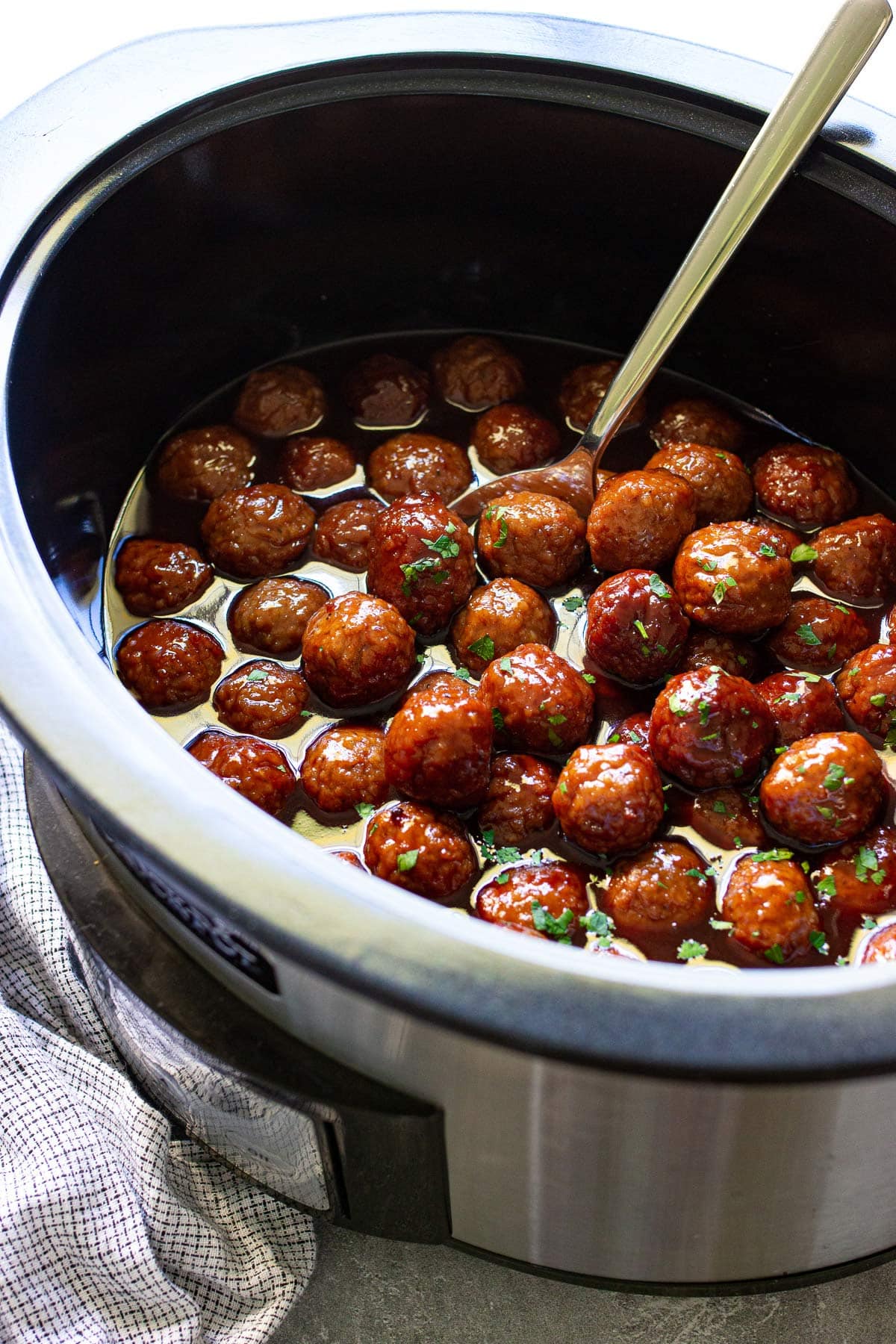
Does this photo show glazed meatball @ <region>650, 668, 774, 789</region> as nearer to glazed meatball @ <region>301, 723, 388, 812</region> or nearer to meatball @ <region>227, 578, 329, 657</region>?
glazed meatball @ <region>301, 723, 388, 812</region>

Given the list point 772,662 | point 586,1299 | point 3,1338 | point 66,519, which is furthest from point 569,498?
point 3,1338

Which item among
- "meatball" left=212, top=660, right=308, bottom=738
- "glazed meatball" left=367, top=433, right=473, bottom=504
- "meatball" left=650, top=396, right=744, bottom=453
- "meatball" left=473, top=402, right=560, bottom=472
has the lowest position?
"meatball" left=212, top=660, right=308, bottom=738

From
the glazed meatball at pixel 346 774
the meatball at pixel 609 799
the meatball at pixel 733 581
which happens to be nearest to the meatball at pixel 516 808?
the meatball at pixel 609 799

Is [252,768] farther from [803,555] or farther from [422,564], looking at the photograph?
[803,555]

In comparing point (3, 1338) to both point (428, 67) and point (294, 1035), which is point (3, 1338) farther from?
point (428, 67)

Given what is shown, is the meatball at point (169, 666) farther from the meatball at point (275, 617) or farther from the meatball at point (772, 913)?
the meatball at point (772, 913)

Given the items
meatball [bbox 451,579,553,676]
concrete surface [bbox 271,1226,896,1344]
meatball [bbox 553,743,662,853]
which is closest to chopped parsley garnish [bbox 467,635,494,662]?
meatball [bbox 451,579,553,676]
